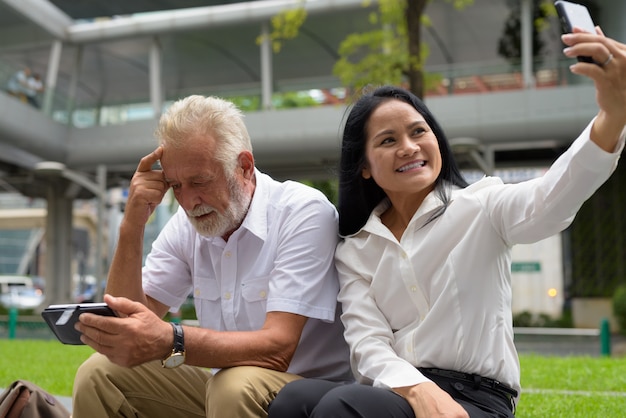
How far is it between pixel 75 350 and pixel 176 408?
7.95 m

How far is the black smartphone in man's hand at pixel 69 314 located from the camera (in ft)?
7.89

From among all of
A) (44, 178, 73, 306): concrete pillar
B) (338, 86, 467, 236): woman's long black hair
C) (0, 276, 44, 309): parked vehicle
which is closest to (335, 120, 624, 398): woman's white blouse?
(338, 86, 467, 236): woman's long black hair

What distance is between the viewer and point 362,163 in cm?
280

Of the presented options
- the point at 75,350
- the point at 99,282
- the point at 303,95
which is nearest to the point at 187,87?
the point at 303,95

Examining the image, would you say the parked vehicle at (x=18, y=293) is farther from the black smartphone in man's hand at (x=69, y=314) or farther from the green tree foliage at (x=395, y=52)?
the black smartphone in man's hand at (x=69, y=314)

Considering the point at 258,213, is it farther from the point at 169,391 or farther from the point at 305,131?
the point at 305,131

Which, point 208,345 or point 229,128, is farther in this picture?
point 229,128

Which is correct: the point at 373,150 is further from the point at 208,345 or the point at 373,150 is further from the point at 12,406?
the point at 12,406

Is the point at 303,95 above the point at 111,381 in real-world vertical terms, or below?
above

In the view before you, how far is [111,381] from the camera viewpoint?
109 inches

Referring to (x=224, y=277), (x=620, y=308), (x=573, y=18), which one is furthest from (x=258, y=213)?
(x=620, y=308)

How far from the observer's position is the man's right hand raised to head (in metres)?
2.98

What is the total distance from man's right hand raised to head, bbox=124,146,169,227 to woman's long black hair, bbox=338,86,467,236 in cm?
72

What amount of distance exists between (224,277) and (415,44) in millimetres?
9045
